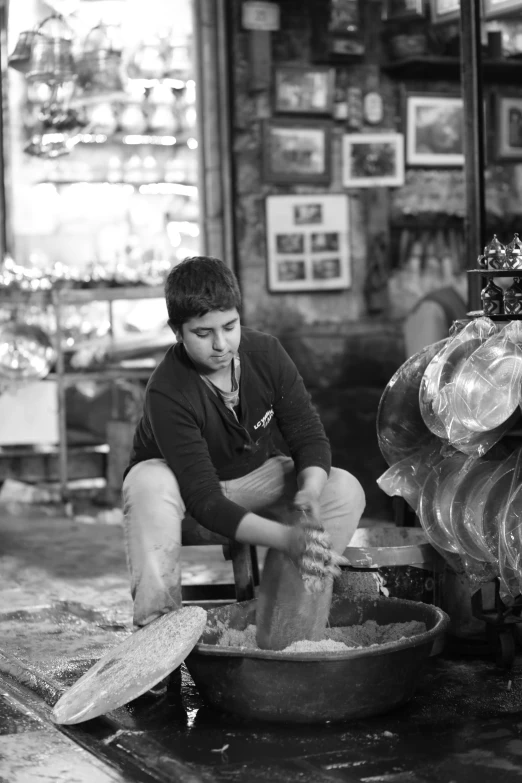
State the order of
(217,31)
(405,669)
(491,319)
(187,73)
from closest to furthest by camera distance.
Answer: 1. (405,669)
2. (491,319)
3. (217,31)
4. (187,73)

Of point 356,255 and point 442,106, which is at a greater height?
point 442,106

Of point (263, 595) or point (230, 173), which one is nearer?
point (263, 595)

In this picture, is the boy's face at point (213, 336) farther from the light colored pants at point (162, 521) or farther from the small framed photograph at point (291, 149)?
the small framed photograph at point (291, 149)

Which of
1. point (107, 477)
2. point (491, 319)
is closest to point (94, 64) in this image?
point (107, 477)

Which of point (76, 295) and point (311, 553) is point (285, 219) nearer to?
point (76, 295)

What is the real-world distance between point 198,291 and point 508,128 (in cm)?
337

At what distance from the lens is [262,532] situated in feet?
10.1

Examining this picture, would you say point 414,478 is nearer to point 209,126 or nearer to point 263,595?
point 263,595

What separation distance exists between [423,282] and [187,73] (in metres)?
2.37

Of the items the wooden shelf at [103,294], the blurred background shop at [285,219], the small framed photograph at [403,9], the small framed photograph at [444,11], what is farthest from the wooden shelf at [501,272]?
the wooden shelf at [103,294]

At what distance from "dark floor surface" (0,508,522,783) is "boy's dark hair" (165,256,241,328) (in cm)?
108

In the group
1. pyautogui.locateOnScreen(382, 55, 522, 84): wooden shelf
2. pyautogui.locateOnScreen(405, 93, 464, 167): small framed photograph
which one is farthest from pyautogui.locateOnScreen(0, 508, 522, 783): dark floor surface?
pyautogui.locateOnScreen(382, 55, 522, 84): wooden shelf

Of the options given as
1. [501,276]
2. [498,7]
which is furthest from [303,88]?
[501,276]

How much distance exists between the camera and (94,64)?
783cm
